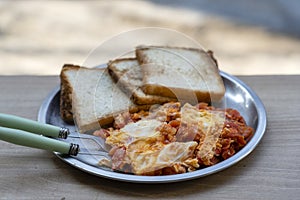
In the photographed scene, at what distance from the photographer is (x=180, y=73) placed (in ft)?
5.49

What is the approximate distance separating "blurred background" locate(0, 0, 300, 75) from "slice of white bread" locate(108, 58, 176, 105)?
4.49 feet

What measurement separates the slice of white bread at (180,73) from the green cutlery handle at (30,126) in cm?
36

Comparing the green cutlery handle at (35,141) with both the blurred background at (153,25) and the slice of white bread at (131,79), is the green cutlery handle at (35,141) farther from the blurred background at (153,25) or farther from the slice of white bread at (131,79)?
the blurred background at (153,25)

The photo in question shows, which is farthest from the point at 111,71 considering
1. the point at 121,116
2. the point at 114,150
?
the point at 114,150

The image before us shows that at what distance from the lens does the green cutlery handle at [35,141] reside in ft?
3.99

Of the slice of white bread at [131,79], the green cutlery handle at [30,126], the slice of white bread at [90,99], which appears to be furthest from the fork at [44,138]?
the slice of white bread at [131,79]

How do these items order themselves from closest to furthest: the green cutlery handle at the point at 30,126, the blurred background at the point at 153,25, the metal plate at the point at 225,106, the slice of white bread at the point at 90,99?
the metal plate at the point at 225,106, the green cutlery handle at the point at 30,126, the slice of white bread at the point at 90,99, the blurred background at the point at 153,25

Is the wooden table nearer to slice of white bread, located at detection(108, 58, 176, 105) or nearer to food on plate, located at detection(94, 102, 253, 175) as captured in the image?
food on plate, located at detection(94, 102, 253, 175)

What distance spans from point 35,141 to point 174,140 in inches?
14.8

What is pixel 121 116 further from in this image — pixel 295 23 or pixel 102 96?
pixel 295 23

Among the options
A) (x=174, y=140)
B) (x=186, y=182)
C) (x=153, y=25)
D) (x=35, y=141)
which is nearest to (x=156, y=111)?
(x=174, y=140)

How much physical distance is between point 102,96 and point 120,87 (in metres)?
0.08

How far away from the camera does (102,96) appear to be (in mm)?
1578

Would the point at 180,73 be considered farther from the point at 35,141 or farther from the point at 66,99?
the point at 35,141
